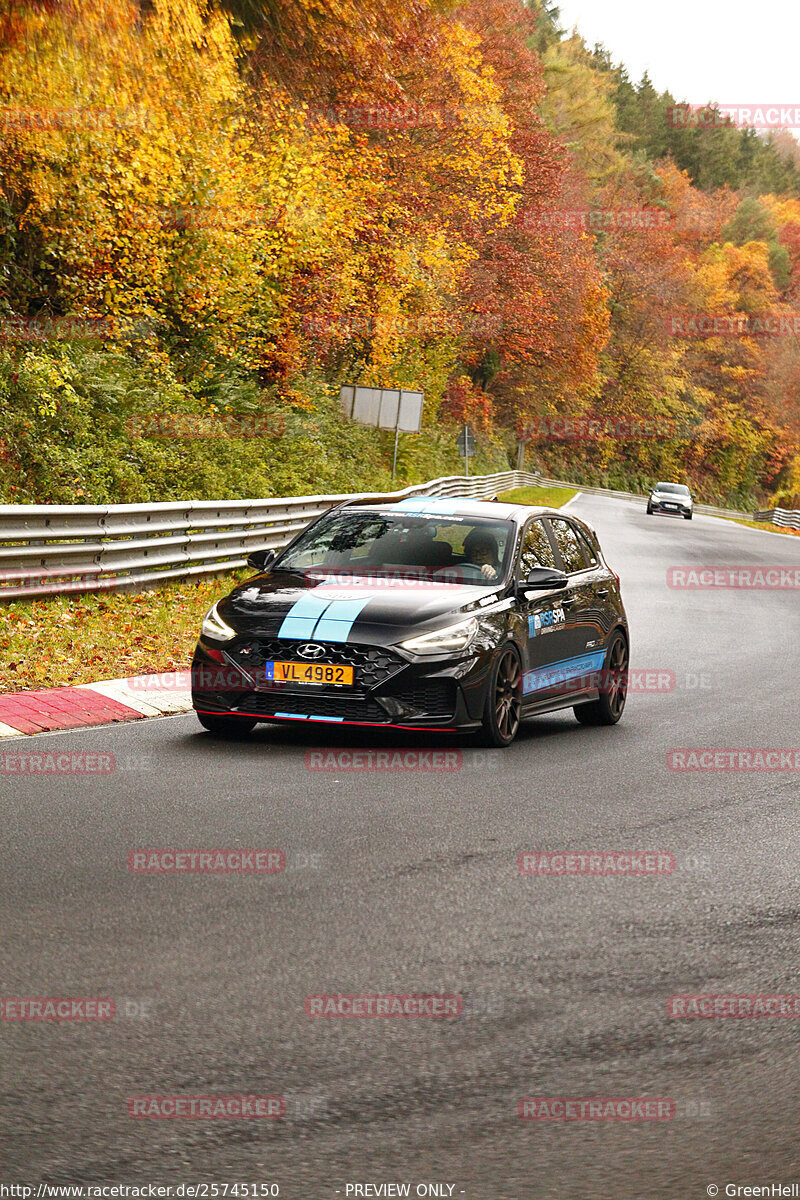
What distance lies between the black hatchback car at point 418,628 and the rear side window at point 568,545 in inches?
0.7

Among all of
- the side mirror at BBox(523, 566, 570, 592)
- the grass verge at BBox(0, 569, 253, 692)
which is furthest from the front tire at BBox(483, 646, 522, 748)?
the grass verge at BBox(0, 569, 253, 692)

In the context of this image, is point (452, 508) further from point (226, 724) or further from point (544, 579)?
point (226, 724)

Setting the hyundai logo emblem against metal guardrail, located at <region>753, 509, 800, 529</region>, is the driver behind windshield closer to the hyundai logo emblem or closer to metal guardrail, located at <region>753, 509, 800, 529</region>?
the hyundai logo emblem

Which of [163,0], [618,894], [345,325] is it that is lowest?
[618,894]

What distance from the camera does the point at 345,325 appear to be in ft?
115

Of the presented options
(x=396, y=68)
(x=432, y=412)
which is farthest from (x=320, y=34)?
(x=432, y=412)

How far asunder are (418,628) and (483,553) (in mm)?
1473

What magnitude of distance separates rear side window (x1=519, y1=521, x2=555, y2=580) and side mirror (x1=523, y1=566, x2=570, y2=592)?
0.43 feet

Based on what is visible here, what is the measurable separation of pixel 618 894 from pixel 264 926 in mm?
1628

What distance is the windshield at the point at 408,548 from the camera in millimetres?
10641

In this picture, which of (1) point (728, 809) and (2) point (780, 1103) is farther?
(1) point (728, 809)

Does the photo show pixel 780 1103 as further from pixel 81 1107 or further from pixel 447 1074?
pixel 81 1107

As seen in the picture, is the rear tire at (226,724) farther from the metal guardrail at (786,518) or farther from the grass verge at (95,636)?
the metal guardrail at (786,518)

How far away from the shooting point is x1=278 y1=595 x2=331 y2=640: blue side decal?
952 cm
